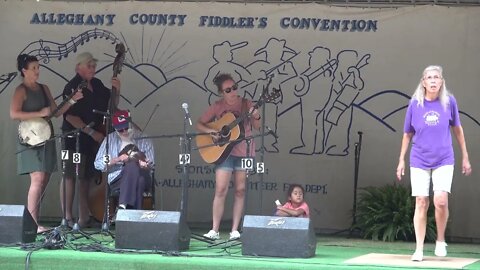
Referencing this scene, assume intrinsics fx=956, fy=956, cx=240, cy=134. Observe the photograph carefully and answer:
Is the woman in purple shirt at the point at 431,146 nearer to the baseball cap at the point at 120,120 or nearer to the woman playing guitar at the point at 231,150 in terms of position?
the woman playing guitar at the point at 231,150

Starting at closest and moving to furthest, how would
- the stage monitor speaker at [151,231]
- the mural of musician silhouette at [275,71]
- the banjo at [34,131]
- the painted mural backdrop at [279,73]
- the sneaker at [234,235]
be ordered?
the stage monitor speaker at [151,231] → the sneaker at [234,235] → the banjo at [34,131] → the painted mural backdrop at [279,73] → the mural of musician silhouette at [275,71]

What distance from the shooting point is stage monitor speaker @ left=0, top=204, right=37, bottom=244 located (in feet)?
23.8

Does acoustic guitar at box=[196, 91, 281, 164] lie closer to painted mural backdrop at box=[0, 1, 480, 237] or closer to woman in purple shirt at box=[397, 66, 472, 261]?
painted mural backdrop at box=[0, 1, 480, 237]

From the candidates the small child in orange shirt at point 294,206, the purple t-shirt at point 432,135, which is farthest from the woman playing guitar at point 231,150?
the purple t-shirt at point 432,135

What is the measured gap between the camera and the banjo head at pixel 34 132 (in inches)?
314

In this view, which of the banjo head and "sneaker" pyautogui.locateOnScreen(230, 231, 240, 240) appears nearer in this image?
"sneaker" pyautogui.locateOnScreen(230, 231, 240, 240)

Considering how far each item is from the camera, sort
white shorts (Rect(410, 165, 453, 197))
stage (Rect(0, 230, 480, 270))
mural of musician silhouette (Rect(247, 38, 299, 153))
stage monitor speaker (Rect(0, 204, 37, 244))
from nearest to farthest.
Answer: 1. stage (Rect(0, 230, 480, 270))
2. white shorts (Rect(410, 165, 453, 197))
3. stage monitor speaker (Rect(0, 204, 37, 244))
4. mural of musician silhouette (Rect(247, 38, 299, 153))

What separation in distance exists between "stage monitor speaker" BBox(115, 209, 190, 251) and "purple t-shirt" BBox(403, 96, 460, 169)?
1768mm

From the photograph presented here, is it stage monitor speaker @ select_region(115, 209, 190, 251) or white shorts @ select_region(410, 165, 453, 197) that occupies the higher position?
white shorts @ select_region(410, 165, 453, 197)

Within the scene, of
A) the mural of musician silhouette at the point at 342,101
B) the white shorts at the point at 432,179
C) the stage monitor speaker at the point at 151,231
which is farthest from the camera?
the mural of musician silhouette at the point at 342,101

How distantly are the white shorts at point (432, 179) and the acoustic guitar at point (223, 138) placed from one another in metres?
1.62

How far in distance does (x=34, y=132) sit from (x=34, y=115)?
14 centimetres

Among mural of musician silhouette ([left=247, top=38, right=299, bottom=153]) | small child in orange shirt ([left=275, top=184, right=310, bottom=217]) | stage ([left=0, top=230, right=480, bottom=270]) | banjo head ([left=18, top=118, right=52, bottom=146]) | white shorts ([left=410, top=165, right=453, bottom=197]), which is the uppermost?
mural of musician silhouette ([left=247, top=38, right=299, bottom=153])

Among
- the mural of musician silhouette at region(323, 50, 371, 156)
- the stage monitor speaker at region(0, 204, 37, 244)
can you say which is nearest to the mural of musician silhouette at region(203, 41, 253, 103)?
the mural of musician silhouette at region(323, 50, 371, 156)
